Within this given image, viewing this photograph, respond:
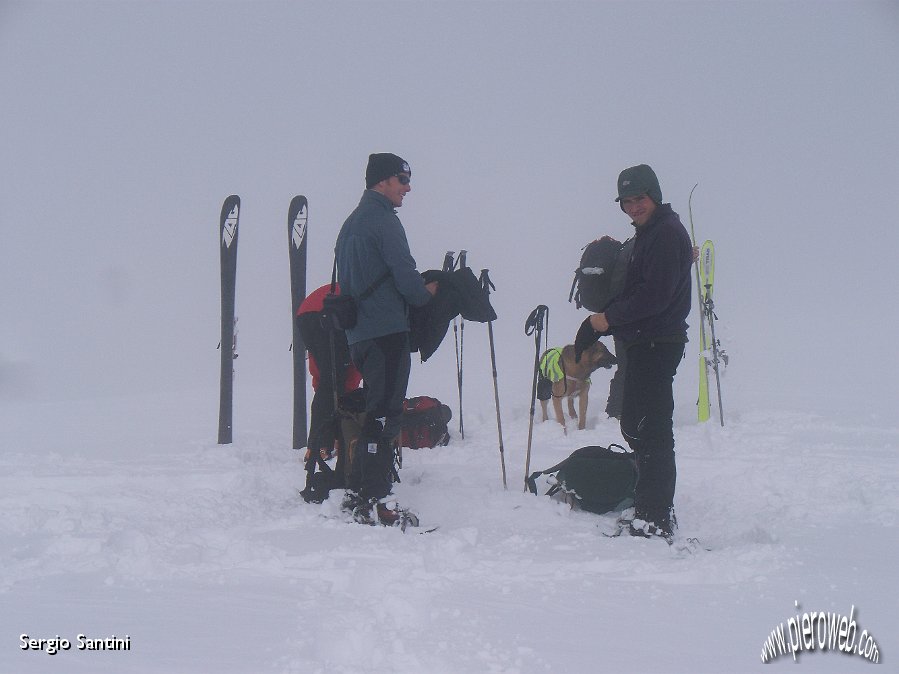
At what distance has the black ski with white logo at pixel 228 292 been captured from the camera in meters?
6.12

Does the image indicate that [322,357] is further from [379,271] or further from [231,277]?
[231,277]

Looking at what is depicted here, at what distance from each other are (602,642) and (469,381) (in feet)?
31.7

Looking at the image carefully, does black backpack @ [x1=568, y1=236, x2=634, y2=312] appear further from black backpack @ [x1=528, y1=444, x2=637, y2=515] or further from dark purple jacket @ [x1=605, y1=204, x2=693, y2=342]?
black backpack @ [x1=528, y1=444, x2=637, y2=515]

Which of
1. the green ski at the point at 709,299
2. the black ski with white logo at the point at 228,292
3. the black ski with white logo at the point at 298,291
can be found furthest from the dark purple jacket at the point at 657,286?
the black ski with white logo at the point at 228,292

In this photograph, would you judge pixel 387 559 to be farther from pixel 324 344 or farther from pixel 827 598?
pixel 324 344

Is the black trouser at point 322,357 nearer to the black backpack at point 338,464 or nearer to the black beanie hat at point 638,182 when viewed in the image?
the black backpack at point 338,464

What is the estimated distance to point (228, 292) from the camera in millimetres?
6195

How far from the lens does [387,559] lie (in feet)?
8.61

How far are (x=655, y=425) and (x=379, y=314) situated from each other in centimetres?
144

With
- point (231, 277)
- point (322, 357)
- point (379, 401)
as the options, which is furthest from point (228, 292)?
point (379, 401)

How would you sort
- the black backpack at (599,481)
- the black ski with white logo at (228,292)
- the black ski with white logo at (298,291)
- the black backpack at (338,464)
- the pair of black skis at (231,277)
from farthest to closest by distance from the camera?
the black ski with white logo at (228,292)
the pair of black skis at (231,277)
the black ski with white logo at (298,291)
the black backpack at (338,464)
the black backpack at (599,481)

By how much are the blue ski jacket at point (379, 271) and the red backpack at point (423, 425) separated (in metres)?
2.55

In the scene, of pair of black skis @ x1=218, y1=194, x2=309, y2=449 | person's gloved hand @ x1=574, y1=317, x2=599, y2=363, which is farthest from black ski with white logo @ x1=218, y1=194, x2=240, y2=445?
person's gloved hand @ x1=574, y1=317, x2=599, y2=363

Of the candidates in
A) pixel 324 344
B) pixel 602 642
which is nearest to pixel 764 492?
pixel 602 642
